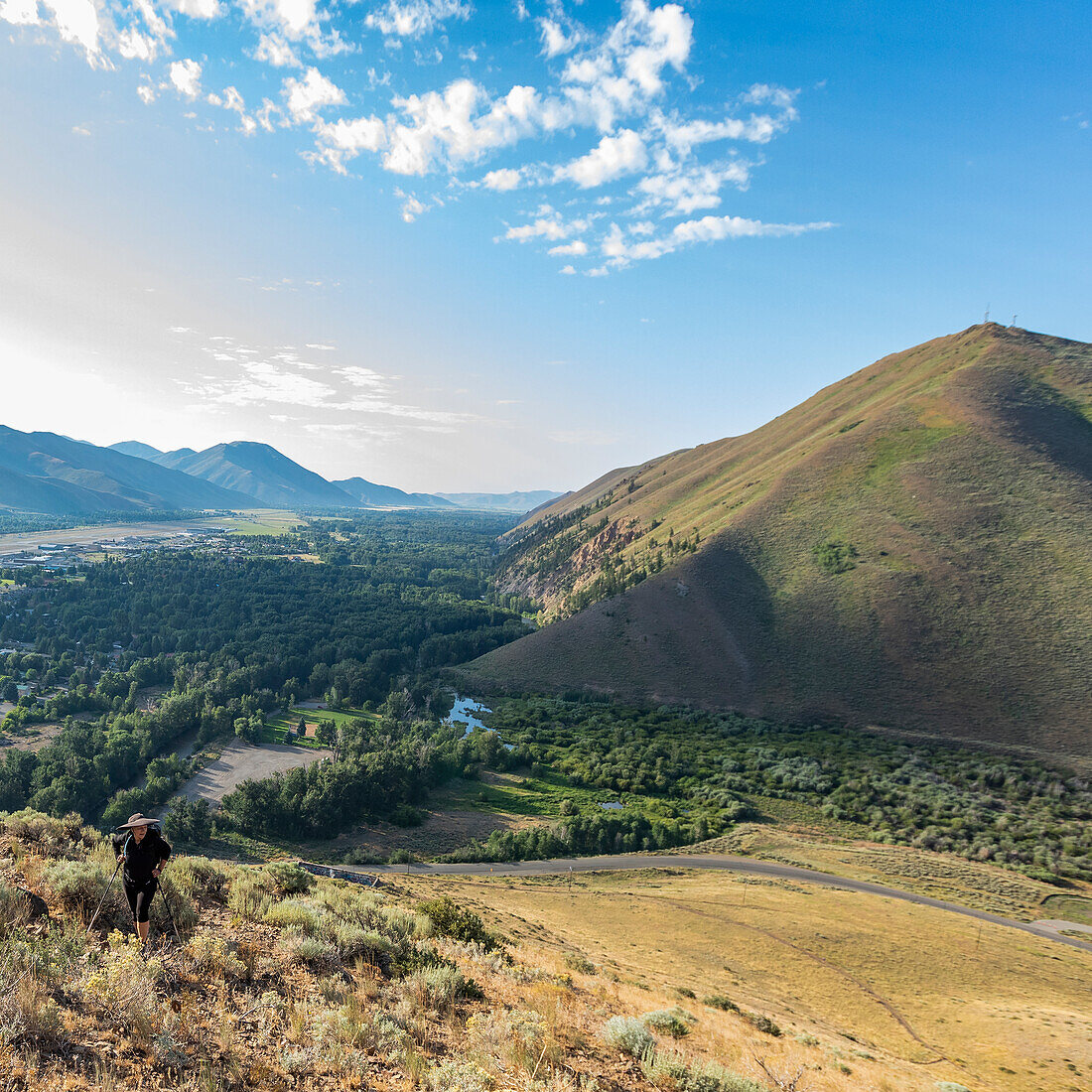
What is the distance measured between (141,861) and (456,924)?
11.1 metres

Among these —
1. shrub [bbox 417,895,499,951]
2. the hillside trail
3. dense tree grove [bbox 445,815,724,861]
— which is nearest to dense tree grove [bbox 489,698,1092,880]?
dense tree grove [bbox 445,815,724,861]

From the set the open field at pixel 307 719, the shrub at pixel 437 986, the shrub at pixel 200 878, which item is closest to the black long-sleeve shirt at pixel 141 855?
the shrub at pixel 200 878

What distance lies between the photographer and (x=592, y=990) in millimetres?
16750

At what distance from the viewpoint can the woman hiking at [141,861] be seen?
10.2 metres

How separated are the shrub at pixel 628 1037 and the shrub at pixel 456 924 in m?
5.78

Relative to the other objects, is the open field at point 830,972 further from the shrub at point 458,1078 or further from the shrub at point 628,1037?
the shrub at point 458,1078

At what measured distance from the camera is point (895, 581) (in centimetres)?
9544

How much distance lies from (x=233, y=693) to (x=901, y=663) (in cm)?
11193

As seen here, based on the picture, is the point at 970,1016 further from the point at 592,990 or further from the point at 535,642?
the point at 535,642

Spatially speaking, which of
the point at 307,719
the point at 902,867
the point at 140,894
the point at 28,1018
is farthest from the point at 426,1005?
the point at 307,719

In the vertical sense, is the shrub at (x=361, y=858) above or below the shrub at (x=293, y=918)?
below

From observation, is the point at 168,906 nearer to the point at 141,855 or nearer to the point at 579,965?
the point at 141,855

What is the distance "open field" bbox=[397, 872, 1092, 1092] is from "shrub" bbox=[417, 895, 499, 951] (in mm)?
3681

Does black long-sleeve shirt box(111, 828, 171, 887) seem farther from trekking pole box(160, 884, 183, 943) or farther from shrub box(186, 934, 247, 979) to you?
trekking pole box(160, 884, 183, 943)
